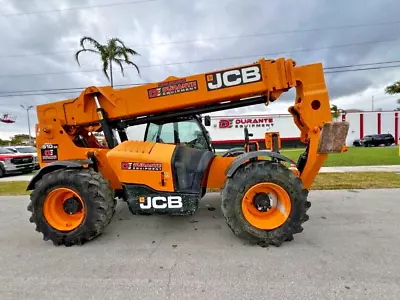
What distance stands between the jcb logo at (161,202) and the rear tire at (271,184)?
2.41 ft

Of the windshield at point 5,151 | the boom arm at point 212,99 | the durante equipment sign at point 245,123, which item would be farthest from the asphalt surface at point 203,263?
the durante equipment sign at point 245,123

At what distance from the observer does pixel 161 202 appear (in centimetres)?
386

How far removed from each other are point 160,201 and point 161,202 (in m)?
0.02

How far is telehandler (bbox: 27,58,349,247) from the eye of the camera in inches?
142

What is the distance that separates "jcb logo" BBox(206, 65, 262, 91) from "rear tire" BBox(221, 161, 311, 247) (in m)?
1.38

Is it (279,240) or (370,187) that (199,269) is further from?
(370,187)

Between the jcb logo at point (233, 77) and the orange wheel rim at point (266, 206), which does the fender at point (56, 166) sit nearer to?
the jcb logo at point (233, 77)

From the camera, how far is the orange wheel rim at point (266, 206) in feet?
11.8

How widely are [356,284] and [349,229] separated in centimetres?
170

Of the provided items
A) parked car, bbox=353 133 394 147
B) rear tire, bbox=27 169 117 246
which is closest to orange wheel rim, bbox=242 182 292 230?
rear tire, bbox=27 169 117 246

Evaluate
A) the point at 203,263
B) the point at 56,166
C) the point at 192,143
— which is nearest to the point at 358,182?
the point at 192,143

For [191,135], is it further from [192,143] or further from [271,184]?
[271,184]

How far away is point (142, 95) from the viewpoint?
4156 mm

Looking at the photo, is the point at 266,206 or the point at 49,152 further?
the point at 49,152
